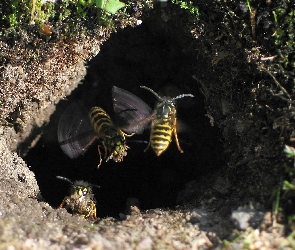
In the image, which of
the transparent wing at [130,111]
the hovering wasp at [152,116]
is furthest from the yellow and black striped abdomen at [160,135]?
the transparent wing at [130,111]

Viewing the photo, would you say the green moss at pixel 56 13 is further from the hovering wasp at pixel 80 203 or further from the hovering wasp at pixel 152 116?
the hovering wasp at pixel 80 203

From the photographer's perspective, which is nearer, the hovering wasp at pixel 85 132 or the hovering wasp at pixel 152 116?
the hovering wasp at pixel 152 116

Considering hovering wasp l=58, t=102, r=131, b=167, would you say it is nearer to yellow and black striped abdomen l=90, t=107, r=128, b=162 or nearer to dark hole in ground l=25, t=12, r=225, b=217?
yellow and black striped abdomen l=90, t=107, r=128, b=162

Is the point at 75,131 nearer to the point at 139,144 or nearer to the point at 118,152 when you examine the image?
the point at 118,152

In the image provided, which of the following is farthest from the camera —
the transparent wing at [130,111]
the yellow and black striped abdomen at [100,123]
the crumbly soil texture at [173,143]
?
the yellow and black striped abdomen at [100,123]

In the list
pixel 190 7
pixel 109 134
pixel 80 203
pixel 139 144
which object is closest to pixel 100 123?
pixel 109 134

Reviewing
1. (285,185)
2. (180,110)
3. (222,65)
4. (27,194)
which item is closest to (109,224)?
(27,194)
